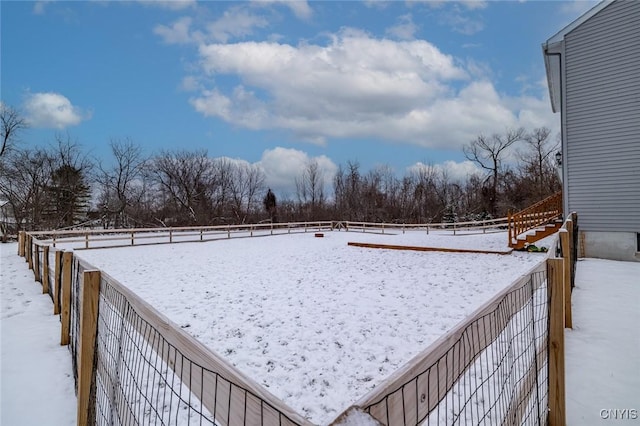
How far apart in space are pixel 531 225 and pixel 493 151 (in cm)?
2552

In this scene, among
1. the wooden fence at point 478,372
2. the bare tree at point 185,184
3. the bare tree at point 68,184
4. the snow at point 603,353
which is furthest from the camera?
the bare tree at point 185,184

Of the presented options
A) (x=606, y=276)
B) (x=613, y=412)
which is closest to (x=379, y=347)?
(x=613, y=412)

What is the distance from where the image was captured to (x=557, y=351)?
2287mm

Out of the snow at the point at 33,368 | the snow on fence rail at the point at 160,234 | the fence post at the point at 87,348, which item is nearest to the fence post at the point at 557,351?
the fence post at the point at 87,348

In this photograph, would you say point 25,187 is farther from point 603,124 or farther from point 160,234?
point 603,124

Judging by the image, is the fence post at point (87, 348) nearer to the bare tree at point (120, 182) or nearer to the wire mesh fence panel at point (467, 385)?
the wire mesh fence panel at point (467, 385)

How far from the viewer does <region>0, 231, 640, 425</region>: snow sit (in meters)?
3.07

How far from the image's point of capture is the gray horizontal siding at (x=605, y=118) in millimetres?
9328

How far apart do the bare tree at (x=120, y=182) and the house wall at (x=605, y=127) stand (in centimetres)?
3159

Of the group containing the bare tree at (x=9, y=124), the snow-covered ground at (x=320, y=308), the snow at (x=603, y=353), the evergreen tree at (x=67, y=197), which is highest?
the bare tree at (x=9, y=124)

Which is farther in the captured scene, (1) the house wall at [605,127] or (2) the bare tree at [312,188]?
(2) the bare tree at [312,188]

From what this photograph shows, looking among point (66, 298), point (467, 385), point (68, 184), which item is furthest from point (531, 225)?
point (68, 184)

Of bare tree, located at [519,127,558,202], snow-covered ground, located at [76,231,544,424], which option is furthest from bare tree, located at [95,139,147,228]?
bare tree, located at [519,127,558,202]

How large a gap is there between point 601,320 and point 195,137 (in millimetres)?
39694
